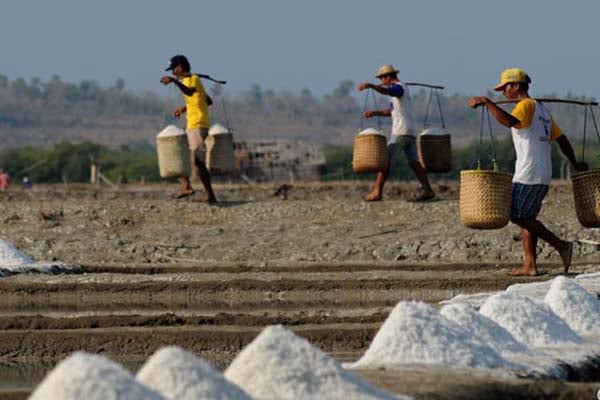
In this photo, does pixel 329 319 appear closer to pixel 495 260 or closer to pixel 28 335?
pixel 28 335

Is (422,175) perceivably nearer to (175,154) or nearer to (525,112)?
(175,154)

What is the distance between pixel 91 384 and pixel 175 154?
13.4 m

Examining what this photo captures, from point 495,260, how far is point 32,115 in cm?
13118

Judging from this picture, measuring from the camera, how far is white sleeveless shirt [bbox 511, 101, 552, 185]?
13.3 metres

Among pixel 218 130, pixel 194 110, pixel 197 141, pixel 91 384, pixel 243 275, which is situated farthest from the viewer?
pixel 218 130

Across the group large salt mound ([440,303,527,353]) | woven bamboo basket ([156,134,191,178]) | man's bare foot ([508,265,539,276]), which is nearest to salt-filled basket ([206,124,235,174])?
woven bamboo basket ([156,134,191,178])

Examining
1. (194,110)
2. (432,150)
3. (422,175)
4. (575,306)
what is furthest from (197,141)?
(575,306)

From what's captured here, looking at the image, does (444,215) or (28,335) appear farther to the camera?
(444,215)

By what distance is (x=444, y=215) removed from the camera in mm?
18172

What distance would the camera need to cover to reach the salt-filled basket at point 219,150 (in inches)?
774

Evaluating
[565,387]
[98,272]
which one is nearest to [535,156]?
[98,272]

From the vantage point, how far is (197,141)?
18.9 metres

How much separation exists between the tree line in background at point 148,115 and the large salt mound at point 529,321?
112098mm

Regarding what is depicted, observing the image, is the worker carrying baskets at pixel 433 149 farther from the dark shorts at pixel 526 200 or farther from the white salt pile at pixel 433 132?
the dark shorts at pixel 526 200
